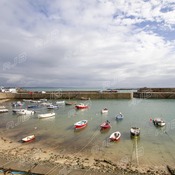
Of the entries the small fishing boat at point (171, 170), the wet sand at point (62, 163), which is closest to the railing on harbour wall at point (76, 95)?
the wet sand at point (62, 163)

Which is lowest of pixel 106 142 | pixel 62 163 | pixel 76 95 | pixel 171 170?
pixel 171 170

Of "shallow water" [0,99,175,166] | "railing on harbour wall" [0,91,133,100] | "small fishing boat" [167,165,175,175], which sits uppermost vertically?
"railing on harbour wall" [0,91,133,100]

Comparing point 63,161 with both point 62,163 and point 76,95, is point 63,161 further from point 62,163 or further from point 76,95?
point 76,95

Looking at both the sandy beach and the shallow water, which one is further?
the shallow water

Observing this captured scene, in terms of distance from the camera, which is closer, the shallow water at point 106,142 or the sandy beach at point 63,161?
the sandy beach at point 63,161

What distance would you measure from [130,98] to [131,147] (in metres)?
64.6

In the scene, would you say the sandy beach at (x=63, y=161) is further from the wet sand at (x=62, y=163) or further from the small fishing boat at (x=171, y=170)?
the small fishing boat at (x=171, y=170)

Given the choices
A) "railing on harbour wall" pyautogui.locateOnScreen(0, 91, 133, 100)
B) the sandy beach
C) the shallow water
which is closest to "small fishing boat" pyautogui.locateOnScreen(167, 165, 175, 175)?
the sandy beach

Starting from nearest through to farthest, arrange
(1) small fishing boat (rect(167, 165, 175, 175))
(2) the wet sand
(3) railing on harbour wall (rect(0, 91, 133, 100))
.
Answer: (2) the wet sand, (1) small fishing boat (rect(167, 165, 175, 175)), (3) railing on harbour wall (rect(0, 91, 133, 100))

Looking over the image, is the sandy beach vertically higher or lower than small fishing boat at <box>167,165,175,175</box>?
higher

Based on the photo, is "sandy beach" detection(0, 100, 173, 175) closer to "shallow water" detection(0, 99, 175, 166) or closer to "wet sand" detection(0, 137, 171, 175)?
"wet sand" detection(0, 137, 171, 175)

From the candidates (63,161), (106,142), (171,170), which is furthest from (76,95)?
(171,170)

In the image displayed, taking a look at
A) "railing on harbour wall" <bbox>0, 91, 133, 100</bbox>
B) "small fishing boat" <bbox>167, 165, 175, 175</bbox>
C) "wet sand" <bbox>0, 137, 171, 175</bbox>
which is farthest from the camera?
"railing on harbour wall" <bbox>0, 91, 133, 100</bbox>

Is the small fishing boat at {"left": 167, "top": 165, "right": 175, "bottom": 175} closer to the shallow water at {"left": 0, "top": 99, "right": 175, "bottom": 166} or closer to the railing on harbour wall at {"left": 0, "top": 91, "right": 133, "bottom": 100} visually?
the shallow water at {"left": 0, "top": 99, "right": 175, "bottom": 166}
